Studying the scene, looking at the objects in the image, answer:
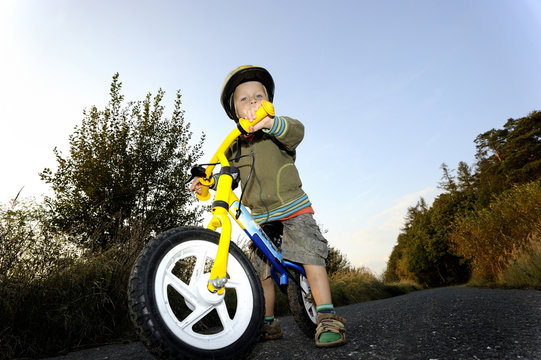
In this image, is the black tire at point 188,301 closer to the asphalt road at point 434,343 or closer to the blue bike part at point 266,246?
the blue bike part at point 266,246

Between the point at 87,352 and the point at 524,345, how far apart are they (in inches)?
126

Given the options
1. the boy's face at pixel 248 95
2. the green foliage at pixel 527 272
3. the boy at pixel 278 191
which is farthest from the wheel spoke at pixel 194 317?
the green foliage at pixel 527 272

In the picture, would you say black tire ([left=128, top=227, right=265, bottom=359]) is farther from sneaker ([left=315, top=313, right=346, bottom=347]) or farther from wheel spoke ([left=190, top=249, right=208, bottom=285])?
sneaker ([left=315, top=313, right=346, bottom=347])

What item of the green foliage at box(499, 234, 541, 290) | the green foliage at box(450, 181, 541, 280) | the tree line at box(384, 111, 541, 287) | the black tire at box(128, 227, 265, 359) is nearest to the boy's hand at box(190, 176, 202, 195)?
the black tire at box(128, 227, 265, 359)

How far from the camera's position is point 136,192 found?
1085cm

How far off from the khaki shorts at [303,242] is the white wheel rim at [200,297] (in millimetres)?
664

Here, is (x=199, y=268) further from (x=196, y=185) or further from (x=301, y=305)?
(x=301, y=305)

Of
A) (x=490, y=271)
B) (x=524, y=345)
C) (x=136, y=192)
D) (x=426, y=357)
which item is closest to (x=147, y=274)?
(x=426, y=357)

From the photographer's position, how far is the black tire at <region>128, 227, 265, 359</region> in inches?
46.8

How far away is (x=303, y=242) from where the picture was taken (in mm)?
2176

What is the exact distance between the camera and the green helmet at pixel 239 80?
243 cm

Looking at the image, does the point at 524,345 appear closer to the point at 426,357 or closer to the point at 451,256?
the point at 426,357

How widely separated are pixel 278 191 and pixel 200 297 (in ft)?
3.43

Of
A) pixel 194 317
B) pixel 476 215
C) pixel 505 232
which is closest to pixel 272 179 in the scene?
pixel 194 317
